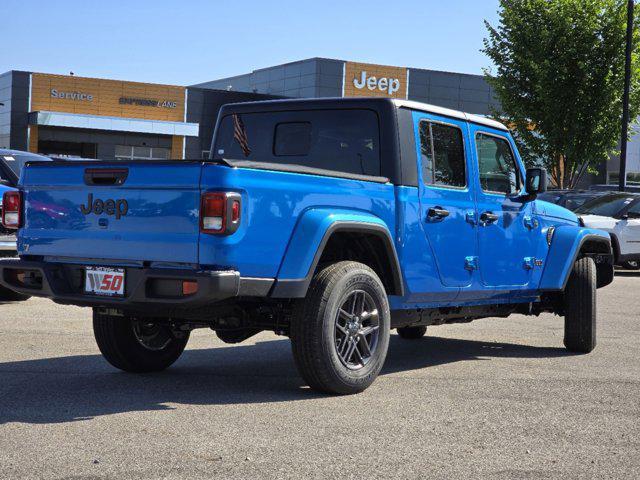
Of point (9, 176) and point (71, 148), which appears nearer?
point (9, 176)

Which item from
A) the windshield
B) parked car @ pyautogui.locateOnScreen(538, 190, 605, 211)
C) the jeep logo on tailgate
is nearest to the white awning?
parked car @ pyautogui.locateOnScreen(538, 190, 605, 211)

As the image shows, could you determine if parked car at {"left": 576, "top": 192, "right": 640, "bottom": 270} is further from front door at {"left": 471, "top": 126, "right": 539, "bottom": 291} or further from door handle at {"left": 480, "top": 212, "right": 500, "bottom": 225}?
door handle at {"left": 480, "top": 212, "right": 500, "bottom": 225}

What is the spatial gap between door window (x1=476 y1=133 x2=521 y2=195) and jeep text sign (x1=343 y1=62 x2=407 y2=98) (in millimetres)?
50066

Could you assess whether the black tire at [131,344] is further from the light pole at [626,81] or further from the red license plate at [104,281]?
the light pole at [626,81]

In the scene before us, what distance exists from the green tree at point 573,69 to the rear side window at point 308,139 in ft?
80.8

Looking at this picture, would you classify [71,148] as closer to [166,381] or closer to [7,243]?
[7,243]

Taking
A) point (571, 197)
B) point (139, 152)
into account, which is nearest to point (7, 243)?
point (571, 197)

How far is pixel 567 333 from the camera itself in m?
8.57

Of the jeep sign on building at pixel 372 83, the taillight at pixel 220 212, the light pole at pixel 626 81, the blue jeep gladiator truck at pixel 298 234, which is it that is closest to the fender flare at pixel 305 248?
the blue jeep gladiator truck at pixel 298 234

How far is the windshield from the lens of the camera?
20031mm

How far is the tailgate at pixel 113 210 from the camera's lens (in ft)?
17.7

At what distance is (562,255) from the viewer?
335 inches

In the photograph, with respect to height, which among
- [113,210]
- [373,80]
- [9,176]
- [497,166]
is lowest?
[113,210]

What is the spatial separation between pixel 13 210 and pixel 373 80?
53537mm
